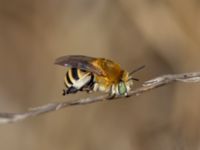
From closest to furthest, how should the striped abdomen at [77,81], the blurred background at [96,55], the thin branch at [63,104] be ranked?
the thin branch at [63,104], the striped abdomen at [77,81], the blurred background at [96,55]

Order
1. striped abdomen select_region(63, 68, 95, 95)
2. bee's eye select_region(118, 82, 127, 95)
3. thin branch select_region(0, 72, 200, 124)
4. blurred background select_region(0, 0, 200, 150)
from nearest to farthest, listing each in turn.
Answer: thin branch select_region(0, 72, 200, 124) < bee's eye select_region(118, 82, 127, 95) < striped abdomen select_region(63, 68, 95, 95) < blurred background select_region(0, 0, 200, 150)

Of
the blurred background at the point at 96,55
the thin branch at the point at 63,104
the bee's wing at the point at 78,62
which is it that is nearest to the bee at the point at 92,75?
the bee's wing at the point at 78,62

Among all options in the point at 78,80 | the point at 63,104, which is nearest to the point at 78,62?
the point at 78,80

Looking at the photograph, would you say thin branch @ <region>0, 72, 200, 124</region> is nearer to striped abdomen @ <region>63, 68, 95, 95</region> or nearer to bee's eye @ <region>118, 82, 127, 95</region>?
bee's eye @ <region>118, 82, 127, 95</region>

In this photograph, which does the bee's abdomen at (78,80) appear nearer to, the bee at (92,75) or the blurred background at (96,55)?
the bee at (92,75)

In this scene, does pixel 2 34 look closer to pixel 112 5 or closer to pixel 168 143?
pixel 112 5

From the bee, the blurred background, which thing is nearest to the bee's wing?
the bee

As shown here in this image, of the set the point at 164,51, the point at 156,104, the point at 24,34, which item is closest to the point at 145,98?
the point at 156,104
